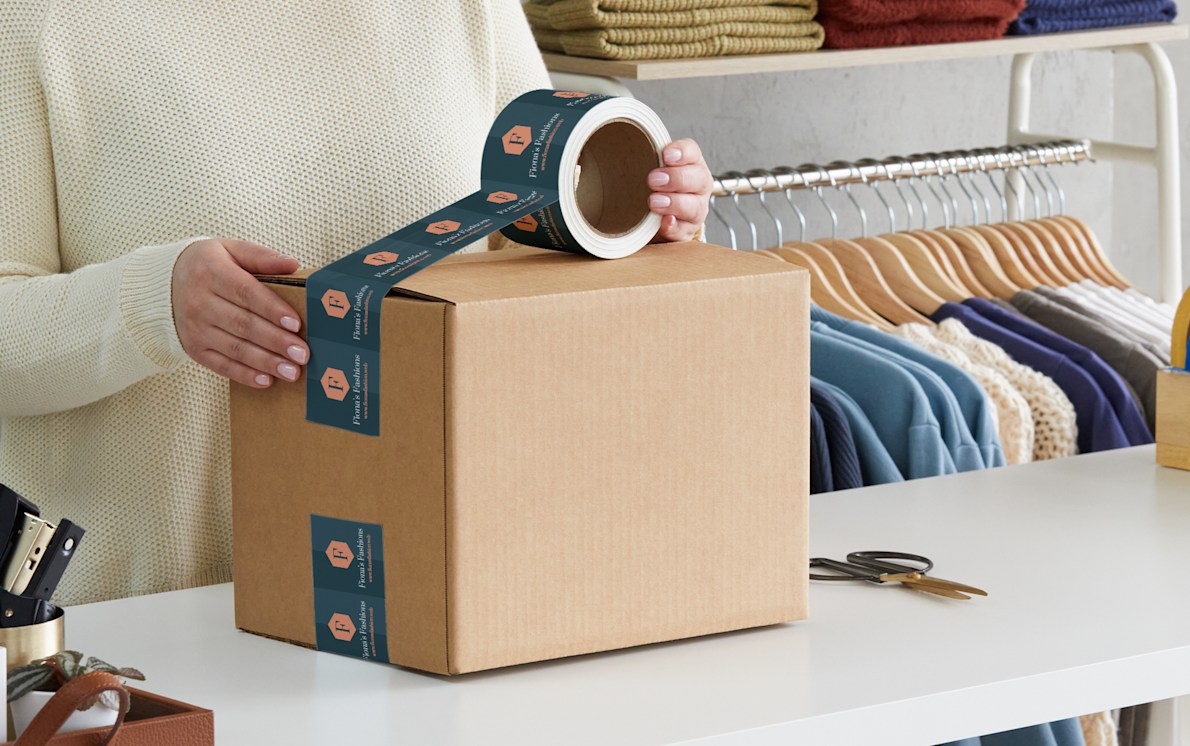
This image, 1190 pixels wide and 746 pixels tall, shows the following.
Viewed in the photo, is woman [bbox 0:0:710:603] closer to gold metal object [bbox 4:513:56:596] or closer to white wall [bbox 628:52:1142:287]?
gold metal object [bbox 4:513:56:596]

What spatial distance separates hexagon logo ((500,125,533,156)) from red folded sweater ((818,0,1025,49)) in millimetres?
1231

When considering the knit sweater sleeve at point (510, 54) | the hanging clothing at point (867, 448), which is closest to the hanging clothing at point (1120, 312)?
the hanging clothing at point (867, 448)

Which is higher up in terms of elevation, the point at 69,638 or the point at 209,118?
the point at 209,118

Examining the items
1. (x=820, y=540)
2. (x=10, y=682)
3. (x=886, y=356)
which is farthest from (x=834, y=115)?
(x=10, y=682)

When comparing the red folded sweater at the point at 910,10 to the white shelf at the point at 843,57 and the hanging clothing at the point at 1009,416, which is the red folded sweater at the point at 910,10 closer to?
the white shelf at the point at 843,57

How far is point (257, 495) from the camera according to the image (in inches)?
39.9

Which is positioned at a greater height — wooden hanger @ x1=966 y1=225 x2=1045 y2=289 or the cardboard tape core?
the cardboard tape core

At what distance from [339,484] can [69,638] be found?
0.24 metres

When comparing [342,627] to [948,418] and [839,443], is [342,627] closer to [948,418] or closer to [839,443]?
[839,443]

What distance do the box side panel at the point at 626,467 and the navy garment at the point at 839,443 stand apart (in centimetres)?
63

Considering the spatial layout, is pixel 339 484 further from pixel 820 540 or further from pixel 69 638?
pixel 820 540

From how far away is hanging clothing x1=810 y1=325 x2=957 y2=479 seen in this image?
169 cm

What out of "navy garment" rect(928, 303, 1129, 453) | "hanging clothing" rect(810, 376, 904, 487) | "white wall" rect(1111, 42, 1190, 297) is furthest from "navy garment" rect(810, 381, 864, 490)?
"white wall" rect(1111, 42, 1190, 297)

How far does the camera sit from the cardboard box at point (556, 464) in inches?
35.4
